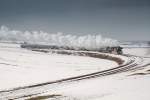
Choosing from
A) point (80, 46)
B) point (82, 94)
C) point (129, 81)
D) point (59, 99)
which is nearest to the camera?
point (59, 99)

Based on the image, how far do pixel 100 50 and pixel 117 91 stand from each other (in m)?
94.5

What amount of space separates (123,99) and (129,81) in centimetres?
1610

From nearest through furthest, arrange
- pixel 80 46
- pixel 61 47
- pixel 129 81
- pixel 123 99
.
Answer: pixel 123 99 < pixel 129 81 < pixel 80 46 < pixel 61 47

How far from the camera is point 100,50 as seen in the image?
13625 cm

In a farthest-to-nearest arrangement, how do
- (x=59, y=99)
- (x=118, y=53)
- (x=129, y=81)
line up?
(x=118, y=53) < (x=129, y=81) < (x=59, y=99)

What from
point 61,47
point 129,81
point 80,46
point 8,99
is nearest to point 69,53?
point 80,46

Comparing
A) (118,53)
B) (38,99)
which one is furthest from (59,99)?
(118,53)

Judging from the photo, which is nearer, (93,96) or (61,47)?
(93,96)

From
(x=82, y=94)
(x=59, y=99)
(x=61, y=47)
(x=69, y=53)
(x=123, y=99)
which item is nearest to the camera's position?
(x=123, y=99)

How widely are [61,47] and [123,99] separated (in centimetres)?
12357

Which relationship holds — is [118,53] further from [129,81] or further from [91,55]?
[129,81]

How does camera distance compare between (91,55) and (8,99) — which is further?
(91,55)

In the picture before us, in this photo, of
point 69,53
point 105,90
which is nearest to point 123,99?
point 105,90

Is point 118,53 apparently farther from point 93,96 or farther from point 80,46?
point 93,96
